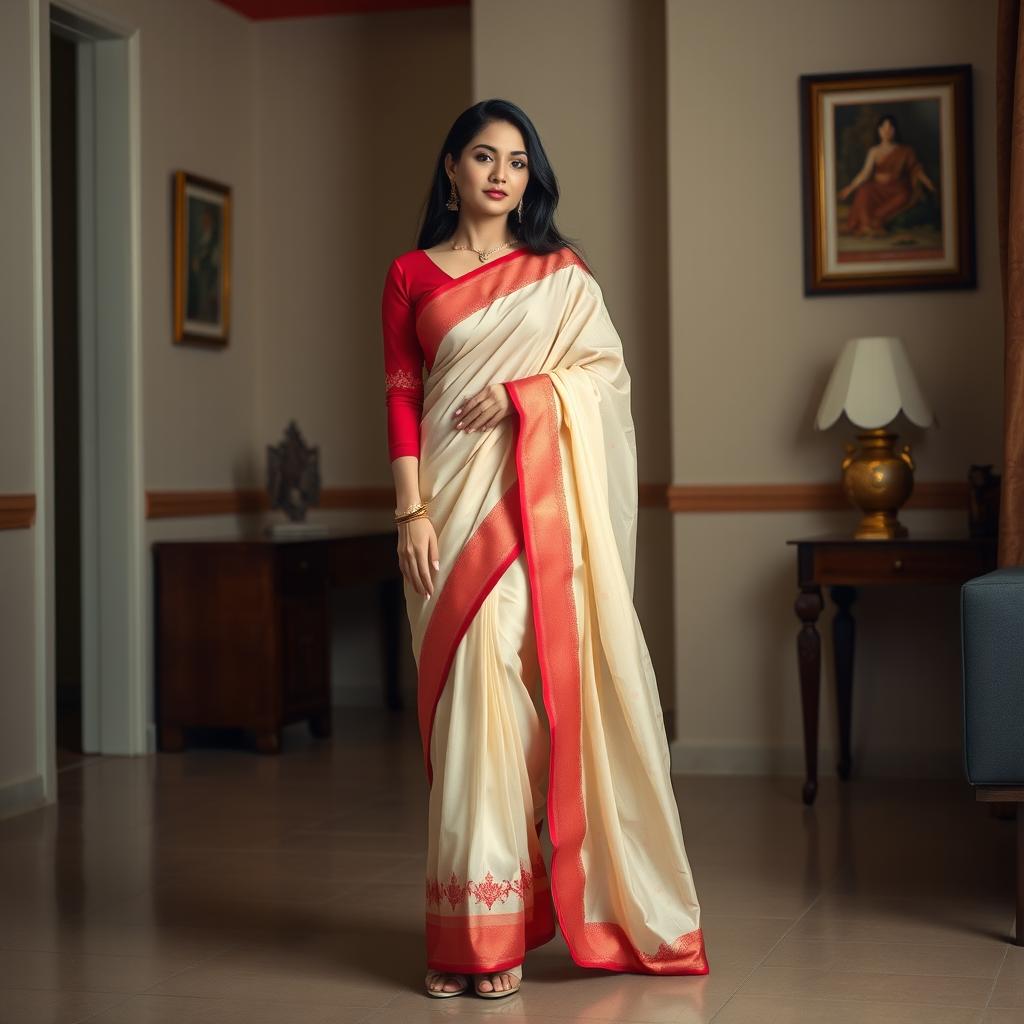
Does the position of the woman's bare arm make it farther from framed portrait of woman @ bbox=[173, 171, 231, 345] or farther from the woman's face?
framed portrait of woman @ bbox=[173, 171, 231, 345]

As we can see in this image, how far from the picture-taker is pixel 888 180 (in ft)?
16.5

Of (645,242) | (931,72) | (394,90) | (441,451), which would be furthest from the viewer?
(394,90)

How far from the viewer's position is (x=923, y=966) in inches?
119

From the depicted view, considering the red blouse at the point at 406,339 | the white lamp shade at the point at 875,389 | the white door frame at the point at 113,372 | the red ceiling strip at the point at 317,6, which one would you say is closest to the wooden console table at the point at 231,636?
the white door frame at the point at 113,372

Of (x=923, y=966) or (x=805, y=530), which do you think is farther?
(x=805, y=530)

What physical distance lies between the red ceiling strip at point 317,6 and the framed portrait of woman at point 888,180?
215 centimetres

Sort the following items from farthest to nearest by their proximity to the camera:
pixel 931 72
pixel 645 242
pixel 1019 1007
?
pixel 645 242 → pixel 931 72 → pixel 1019 1007

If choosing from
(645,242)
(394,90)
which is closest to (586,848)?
(645,242)

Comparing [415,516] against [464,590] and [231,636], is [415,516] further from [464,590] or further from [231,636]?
[231,636]

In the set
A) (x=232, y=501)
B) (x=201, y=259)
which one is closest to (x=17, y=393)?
(x=201, y=259)

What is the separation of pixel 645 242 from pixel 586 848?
119 inches

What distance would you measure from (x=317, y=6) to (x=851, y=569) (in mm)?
3528

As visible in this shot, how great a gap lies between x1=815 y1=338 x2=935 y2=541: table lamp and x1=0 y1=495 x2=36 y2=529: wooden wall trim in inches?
96.2

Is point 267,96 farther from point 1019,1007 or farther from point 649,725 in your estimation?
point 1019,1007
